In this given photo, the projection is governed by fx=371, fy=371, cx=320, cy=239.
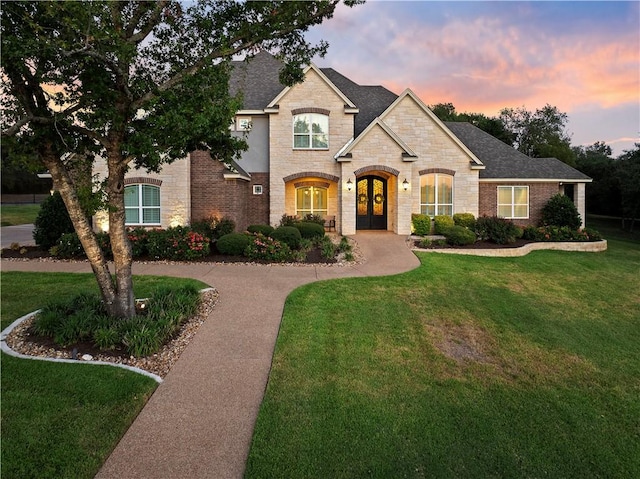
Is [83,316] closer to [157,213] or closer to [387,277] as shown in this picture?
[387,277]

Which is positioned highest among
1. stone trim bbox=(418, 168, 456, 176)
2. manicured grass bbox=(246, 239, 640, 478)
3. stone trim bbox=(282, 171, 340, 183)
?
stone trim bbox=(418, 168, 456, 176)

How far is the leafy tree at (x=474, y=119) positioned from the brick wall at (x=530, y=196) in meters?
19.9

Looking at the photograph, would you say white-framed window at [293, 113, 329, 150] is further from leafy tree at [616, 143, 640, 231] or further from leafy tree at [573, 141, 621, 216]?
leafy tree at [573, 141, 621, 216]

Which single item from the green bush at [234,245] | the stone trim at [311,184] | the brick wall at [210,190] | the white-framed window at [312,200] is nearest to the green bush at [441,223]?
the white-framed window at [312,200]

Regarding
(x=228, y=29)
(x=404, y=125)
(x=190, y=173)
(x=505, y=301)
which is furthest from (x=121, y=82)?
(x=404, y=125)

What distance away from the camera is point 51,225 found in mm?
13211

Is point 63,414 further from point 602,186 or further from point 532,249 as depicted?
point 602,186

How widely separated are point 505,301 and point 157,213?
526 inches

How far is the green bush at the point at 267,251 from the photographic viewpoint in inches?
479

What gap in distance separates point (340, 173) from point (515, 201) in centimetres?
951

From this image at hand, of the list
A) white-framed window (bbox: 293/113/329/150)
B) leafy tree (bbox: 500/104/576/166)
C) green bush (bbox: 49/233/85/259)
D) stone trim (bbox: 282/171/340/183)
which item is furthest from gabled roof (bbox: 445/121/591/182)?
leafy tree (bbox: 500/104/576/166)

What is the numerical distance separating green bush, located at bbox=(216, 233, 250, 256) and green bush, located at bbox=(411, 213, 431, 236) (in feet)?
28.2

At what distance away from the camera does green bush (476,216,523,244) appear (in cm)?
1616

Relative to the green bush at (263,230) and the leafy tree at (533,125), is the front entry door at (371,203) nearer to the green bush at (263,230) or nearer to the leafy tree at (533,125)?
the green bush at (263,230)
